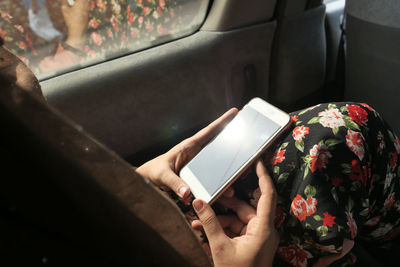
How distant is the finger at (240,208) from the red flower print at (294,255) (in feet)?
0.31

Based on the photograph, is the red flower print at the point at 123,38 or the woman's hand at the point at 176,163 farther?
the red flower print at the point at 123,38

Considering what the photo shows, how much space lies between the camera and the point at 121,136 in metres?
1.09

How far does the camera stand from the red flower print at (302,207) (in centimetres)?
64

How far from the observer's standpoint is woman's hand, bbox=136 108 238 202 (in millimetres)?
793

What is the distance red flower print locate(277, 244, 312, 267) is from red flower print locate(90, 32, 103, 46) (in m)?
0.80

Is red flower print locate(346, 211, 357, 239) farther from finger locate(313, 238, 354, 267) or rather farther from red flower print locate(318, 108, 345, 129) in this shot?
red flower print locate(318, 108, 345, 129)

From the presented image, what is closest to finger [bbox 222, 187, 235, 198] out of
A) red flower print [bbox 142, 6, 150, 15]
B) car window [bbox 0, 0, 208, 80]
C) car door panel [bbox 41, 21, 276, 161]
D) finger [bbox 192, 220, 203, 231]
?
finger [bbox 192, 220, 203, 231]

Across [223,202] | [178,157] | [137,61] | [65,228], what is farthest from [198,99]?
[65,228]

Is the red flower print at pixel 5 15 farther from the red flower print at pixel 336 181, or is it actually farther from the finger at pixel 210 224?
the red flower print at pixel 336 181

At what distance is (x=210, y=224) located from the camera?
64cm

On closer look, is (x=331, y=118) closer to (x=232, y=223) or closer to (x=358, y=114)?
(x=358, y=114)

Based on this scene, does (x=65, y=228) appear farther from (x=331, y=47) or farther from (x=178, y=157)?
(x=331, y=47)

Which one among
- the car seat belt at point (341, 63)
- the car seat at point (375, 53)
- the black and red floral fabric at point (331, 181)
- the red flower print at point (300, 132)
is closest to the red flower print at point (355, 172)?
the black and red floral fabric at point (331, 181)

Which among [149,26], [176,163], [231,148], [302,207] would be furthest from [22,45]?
[302,207]
